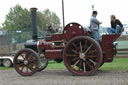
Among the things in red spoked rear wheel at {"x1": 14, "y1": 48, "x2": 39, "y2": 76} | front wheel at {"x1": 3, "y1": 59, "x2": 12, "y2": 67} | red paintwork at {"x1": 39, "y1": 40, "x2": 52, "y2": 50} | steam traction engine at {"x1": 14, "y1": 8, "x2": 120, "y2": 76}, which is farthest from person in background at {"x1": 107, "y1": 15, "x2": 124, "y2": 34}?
front wheel at {"x1": 3, "y1": 59, "x2": 12, "y2": 67}

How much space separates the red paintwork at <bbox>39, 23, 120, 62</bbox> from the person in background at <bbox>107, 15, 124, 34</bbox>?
0.28 meters

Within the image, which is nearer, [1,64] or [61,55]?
[61,55]

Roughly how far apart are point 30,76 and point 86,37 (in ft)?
7.35

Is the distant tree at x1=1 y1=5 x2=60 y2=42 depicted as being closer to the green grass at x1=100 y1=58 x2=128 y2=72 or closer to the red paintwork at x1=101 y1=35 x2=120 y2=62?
the green grass at x1=100 y1=58 x2=128 y2=72

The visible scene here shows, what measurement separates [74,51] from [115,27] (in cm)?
159

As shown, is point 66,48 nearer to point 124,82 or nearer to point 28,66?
point 28,66

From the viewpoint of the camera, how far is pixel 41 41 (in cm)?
894

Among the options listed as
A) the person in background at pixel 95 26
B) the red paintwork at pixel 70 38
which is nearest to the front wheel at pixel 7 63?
the red paintwork at pixel 70 38

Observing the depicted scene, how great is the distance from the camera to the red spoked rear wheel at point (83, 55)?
7.82 m

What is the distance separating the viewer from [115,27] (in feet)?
27.6

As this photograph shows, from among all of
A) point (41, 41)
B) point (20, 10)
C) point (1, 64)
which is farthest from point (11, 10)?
point (41, 41)

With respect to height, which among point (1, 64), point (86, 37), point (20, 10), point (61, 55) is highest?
point (20, 10)

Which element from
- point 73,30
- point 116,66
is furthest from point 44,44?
point 116,66

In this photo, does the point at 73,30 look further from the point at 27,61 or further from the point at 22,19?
the point at 22,19
